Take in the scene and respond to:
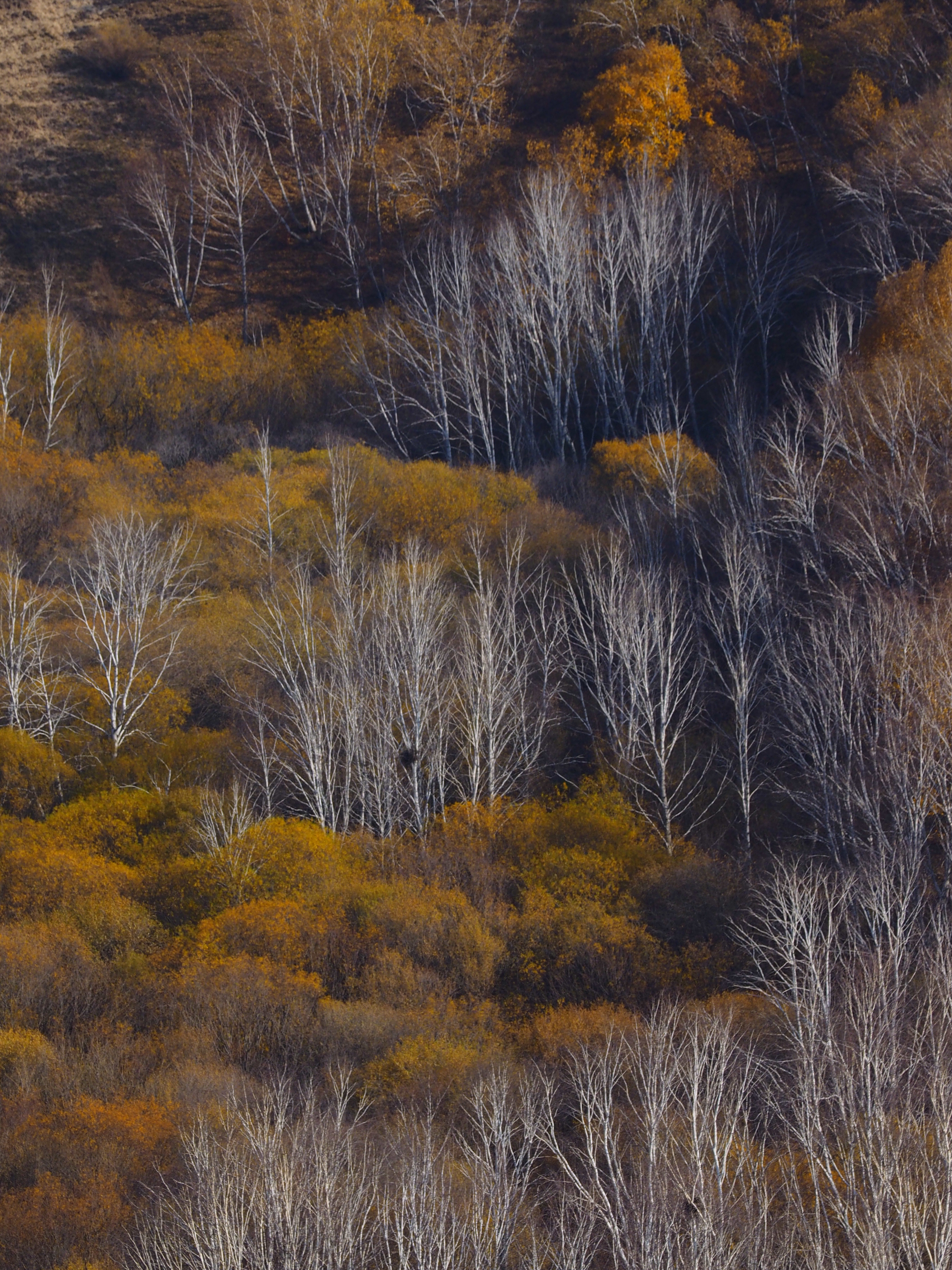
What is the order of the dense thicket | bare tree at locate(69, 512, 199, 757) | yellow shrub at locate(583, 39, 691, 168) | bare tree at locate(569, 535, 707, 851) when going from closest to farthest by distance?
the dense thicket, bare tree at locate(569, 535, 707, 851), bare tree at locate(69, 512, 199, 757), yellow shrub at locate(583, 39, 691, 168)

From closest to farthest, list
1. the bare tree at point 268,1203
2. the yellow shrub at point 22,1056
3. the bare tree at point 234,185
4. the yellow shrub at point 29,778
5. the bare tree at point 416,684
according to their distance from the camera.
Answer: the bare tree at point 268,1203
the yellow shrub at point 22,1056
the bare tree at point 416,684
the yellow shrub at point 29,778
the bare tree at point 234,185

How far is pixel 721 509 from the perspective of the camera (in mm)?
32062

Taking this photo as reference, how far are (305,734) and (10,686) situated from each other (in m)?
8.91

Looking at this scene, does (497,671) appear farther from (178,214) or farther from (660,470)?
(178,214)

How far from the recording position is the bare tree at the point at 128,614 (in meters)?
31.0

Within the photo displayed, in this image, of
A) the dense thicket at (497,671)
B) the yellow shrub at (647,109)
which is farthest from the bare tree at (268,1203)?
the yellow shrub at (647,109)

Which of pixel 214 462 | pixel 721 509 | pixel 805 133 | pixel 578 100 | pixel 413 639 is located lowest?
pixel 413 639

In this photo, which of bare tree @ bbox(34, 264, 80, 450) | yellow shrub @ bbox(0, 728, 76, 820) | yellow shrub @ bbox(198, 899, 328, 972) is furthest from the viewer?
bare tree @ bbox(34, 264, 80, 450)

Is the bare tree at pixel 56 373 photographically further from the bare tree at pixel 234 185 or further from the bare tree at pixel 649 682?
the bare tree at pixel 649 682

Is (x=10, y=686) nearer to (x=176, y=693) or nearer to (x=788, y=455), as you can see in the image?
(x=176, y=693)

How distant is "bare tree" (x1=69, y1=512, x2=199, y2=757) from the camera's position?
30953mm

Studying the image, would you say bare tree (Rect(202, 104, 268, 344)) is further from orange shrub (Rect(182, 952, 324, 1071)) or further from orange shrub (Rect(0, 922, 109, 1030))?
orange shrub (Rect(182, 952, 324, 1071))

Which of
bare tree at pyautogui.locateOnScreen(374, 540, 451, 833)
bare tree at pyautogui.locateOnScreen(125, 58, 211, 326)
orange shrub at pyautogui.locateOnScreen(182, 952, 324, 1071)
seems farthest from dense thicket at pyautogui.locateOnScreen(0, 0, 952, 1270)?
bare tree at pyautogui.locateOnScreen(125, 58, 211, 326)

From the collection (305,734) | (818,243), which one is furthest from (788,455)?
(818,243)
